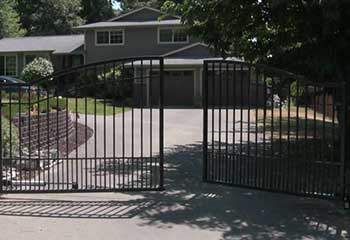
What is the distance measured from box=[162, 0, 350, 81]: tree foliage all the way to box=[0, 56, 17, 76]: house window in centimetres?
4096

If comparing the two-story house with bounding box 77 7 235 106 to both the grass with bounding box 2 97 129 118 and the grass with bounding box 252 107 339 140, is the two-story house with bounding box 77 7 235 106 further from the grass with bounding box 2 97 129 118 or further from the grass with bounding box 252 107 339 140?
the grass with bounding box 252 107 339 140

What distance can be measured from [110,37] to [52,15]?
28.0 metres

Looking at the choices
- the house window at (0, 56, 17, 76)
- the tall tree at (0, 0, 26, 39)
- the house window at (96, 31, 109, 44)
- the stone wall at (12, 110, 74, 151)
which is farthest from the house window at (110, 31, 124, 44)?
the stone wall at (12, 110, 74, 151)

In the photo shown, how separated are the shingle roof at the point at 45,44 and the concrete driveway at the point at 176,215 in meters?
40.9

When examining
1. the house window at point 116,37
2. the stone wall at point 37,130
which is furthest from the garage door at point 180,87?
the stone wall at point 37,130

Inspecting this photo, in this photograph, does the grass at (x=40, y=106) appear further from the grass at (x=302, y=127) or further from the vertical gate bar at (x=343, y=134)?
the vertical gate bar at (x=343, y=134)

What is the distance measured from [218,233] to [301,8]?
191 inches

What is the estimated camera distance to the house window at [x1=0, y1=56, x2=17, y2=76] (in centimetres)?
5184

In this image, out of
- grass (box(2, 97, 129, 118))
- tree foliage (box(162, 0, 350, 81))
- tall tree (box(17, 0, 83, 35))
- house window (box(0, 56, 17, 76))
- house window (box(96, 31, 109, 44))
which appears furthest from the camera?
tall tree (box(17, 0, 83, 35))

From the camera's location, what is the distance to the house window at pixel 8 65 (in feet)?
170

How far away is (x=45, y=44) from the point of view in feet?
170

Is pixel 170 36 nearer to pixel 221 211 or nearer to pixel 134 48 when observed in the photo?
pixel 134 48

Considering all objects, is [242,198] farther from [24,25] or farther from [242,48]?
[24,25]

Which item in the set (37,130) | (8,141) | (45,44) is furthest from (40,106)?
(45,44)
